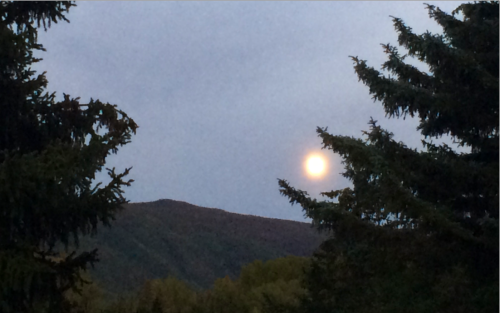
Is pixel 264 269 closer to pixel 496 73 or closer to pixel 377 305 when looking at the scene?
pixel 377 305

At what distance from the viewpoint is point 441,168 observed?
1148 cm

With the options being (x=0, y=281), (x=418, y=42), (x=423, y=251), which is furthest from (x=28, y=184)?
(x=418, y=42)

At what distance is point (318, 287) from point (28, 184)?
37.3 ft

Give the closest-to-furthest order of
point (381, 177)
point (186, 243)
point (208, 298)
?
point (381, 177) → point (208, 298) → point (186, 243)

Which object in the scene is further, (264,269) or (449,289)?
(264,269)

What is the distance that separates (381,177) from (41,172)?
5.57 m

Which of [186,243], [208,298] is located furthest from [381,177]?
[186,243]

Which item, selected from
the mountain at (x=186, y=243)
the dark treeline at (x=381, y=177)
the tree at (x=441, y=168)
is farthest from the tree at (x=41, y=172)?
the mountain at (x=186, y=243)

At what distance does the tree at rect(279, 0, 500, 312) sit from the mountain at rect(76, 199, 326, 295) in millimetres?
33460

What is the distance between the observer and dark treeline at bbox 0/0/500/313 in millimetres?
8602

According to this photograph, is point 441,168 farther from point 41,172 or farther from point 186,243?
point 186,243

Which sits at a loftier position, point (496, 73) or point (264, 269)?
point (496, 73)

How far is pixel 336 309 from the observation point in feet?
55.4

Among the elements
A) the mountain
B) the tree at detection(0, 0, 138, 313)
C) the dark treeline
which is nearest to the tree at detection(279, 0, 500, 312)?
the dark treeline
